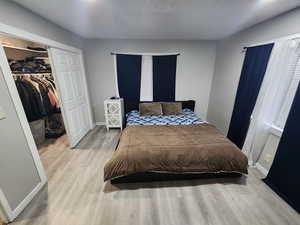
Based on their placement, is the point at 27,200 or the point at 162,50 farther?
the point at 162,50

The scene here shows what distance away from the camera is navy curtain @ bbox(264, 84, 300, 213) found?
61.0 inches

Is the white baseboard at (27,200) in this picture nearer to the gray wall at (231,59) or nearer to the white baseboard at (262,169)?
the white baseboard at (262,169)

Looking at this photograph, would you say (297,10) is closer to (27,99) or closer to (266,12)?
(266,12)

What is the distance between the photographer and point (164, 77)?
366 centimetres

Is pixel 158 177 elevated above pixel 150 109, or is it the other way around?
pixel 150 109

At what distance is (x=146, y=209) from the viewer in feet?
4.94

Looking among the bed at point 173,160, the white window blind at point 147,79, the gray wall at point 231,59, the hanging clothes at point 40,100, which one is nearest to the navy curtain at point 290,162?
the bed at point 173,160

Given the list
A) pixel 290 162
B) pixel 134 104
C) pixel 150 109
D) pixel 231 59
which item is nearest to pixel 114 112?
pixel 134 104

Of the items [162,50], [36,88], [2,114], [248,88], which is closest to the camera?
[2,114]

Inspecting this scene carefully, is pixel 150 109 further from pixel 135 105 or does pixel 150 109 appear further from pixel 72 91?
pixel 72 91

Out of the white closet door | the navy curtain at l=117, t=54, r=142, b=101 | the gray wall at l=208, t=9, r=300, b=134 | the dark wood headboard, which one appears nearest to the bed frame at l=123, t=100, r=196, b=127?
the dark wood headboard

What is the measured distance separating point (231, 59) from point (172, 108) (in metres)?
1.74

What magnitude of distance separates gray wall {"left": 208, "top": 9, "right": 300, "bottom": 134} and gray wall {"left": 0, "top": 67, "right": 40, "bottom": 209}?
359 centimetres

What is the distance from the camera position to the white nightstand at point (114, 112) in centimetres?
336
